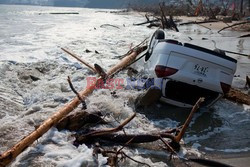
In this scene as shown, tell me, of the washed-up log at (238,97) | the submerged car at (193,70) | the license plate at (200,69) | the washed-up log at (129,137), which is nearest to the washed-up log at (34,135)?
the washed-up log at (129,137)

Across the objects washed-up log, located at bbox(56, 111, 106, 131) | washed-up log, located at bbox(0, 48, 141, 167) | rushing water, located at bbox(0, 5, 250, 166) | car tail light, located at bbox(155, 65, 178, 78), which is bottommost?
rushing water, located at bbox(0, 5, 250, 166)

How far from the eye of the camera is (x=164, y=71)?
5031 millimetres

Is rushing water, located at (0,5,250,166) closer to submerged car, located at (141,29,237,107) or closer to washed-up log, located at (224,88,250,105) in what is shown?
washed-up log, located at (224,88,250,105)

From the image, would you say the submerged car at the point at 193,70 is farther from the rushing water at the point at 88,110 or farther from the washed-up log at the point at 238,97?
the washed-up log at the point at 238,97

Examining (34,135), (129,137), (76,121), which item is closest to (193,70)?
(129,137)

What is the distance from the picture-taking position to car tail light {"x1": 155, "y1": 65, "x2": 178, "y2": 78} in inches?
196

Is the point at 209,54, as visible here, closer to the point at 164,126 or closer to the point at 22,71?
the point at 164,126

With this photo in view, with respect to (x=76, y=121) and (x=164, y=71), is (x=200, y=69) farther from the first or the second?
(x=76, y=121)

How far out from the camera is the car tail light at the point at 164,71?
16.4 ft

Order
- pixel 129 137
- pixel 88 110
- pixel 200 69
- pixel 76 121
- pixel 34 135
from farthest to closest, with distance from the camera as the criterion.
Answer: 1. pixel 88 110
2. pixel 200 69
3. pixel 76 121
4. pixel 129 137
5. pixel 34 135

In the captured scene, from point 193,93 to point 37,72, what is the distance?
561 centimetres

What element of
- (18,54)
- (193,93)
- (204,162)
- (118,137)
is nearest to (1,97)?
(118,137)

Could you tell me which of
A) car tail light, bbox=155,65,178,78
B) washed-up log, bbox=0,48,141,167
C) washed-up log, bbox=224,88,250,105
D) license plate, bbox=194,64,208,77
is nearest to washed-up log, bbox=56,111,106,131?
washed-up log, bbox=0,48,141,167

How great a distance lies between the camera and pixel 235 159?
3.85 metres
